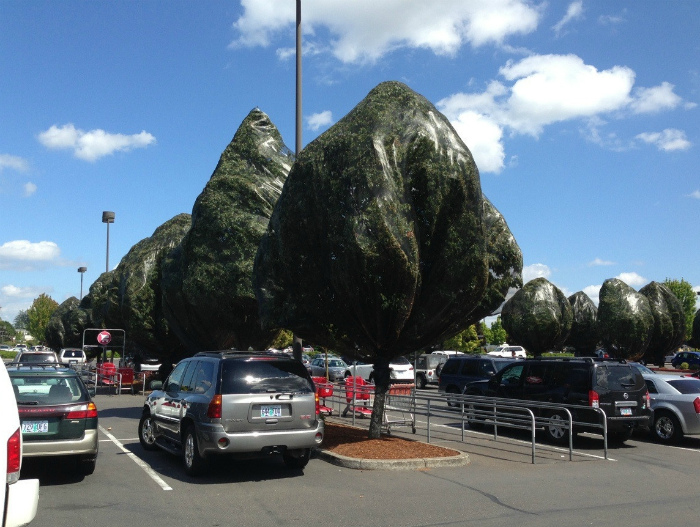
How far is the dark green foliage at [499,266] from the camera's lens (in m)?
12.2

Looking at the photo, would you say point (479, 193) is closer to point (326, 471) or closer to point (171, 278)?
point (326, 471)

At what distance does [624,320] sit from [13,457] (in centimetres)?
3248

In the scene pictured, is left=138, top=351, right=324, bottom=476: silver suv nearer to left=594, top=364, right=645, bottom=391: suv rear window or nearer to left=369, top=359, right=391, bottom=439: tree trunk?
left=369, top=359, right=391, bottom=439: tree trunk

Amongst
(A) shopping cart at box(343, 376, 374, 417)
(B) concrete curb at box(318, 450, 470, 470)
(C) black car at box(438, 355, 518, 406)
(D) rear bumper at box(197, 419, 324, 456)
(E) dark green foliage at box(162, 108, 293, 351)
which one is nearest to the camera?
(D) rear bumper at box(197, 419, 324, 456)

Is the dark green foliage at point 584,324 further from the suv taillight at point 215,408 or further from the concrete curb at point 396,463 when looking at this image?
the suv taillight at point 215,408

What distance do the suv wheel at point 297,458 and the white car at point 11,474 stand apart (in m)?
4.78

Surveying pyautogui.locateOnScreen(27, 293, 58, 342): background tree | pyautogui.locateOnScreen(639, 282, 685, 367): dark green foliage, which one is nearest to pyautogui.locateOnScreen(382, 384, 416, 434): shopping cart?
pyautogui.locateOnScreen(639, 282, 685, 367): dark green foliage

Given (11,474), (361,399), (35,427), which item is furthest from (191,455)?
(361,399)

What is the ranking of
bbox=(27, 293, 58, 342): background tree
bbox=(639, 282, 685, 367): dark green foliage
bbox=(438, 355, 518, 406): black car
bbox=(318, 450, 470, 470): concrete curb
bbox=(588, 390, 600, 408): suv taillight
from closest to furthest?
bbox=(318, 450, 470, 470): concrete curb < bbox=(588, 390, 600, 408): suv taillight < bbox=(438, 355, 518, 406): black car < bbox=(639, 282, 685, 367): dark green foliage < bbox=(27, 293, 58, 342): background tree

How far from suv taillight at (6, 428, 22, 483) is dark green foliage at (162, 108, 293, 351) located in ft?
38.2

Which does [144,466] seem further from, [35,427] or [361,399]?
[361,399]

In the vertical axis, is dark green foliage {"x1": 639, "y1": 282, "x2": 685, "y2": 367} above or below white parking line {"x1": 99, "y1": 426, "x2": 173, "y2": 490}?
above

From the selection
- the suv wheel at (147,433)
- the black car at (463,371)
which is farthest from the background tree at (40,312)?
the suv wheel at (147,433)

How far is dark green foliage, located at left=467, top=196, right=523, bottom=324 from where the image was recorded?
12234mm
